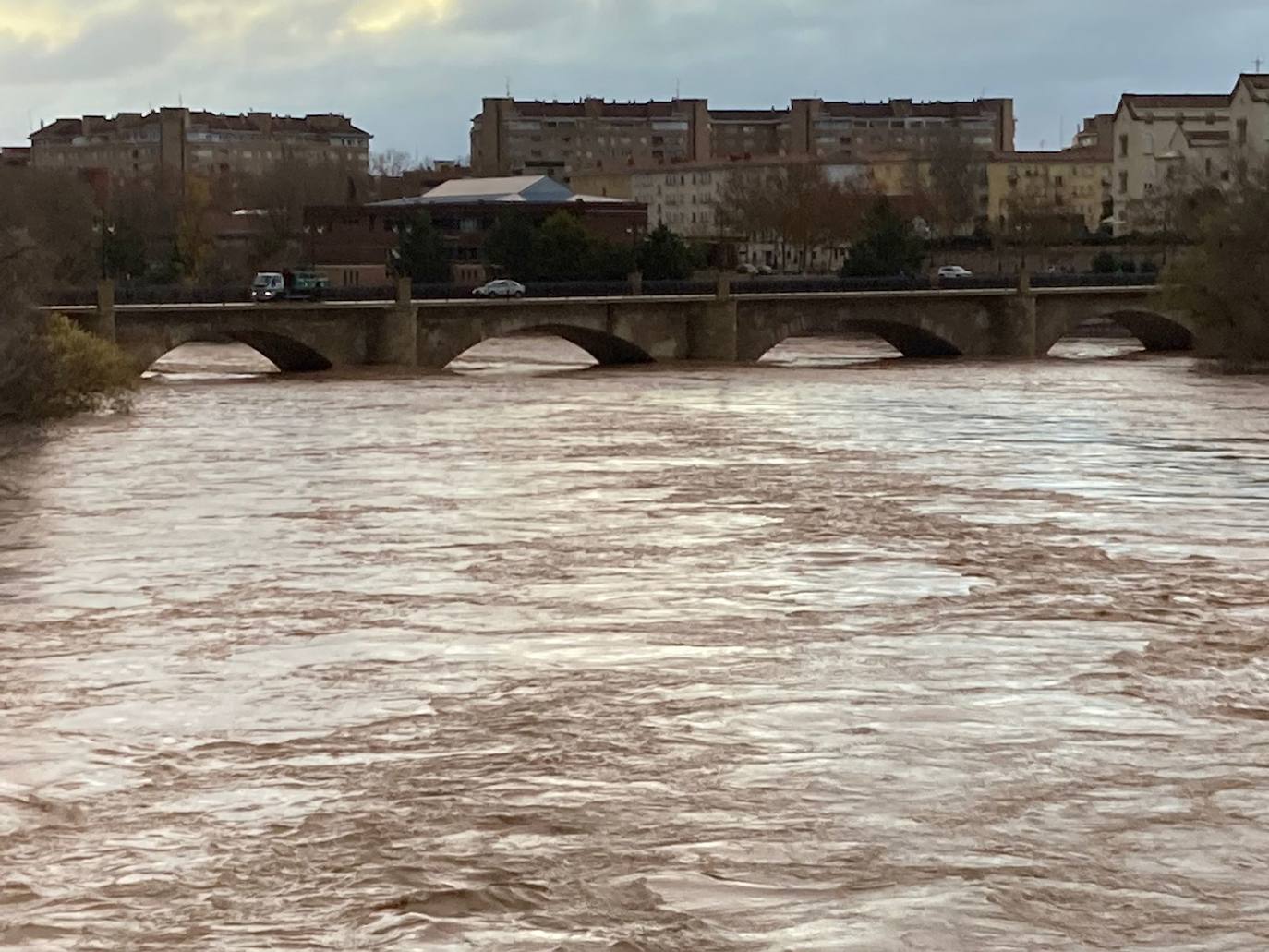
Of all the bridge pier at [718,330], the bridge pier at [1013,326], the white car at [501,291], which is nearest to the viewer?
the bridge pier at [718,330]

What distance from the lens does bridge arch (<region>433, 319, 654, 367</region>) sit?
201ft

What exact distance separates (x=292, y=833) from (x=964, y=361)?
55631mm

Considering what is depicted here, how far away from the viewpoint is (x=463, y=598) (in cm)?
2091

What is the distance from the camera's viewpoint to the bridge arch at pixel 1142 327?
70.6 m

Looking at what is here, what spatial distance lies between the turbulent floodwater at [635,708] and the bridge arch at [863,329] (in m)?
33.4

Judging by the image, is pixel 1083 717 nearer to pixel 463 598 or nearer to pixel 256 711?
pixel 256 711

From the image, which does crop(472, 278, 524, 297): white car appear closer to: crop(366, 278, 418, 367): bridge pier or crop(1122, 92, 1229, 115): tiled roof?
crop(366, 278, 418, 367): bridge pier

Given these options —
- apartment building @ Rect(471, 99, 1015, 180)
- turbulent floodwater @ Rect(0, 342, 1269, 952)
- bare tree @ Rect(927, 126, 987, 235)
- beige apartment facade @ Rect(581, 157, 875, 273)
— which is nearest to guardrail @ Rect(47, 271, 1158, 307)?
turbulent floodwater @ Rect(0, 342, 1269, 952)

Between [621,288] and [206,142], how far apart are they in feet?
403

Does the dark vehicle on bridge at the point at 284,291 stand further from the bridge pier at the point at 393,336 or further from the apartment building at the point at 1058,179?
the apartment building at the point at 1058,179

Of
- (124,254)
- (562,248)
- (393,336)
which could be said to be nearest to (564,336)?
(393,336)

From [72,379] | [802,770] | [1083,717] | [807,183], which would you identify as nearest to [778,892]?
[802,770]

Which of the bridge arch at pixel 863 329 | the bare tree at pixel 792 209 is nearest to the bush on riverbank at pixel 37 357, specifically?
the bridge arch at pixel 863 329

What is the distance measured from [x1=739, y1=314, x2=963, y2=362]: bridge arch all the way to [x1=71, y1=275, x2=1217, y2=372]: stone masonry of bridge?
37 millimetres
